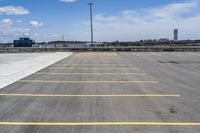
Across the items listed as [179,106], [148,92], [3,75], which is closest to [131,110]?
[179,106]

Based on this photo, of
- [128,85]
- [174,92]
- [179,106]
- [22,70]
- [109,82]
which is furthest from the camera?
[22,70]

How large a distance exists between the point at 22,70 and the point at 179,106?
10.8m

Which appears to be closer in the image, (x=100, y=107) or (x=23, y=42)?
(x=100, y=107)

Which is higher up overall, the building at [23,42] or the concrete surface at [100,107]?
the building at [23,42]

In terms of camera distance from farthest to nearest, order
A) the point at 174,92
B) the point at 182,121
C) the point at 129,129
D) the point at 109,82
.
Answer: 1. the point at 109,82
2. the point at 174,92
3. the point at 182,121
4. the point at 129,129

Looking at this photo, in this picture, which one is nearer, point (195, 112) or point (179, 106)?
point (195, 112)

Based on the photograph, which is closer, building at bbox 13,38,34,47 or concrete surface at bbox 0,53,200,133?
concrete surface at bbox 0,53,200,133

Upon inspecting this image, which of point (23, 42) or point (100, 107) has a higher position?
point (23, 42)

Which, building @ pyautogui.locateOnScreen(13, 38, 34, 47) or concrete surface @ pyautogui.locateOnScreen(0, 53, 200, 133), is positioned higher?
building @ pyautogui.locateOnScreen(13, 38, 34, 47)

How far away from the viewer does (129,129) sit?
Result: 23.6 feet

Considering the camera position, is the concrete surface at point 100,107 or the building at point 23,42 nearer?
the concrete surface at point 100,107

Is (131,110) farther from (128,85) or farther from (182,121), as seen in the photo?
(128,85)

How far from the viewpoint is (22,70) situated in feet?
60.1

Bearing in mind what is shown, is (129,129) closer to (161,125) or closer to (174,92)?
(161,125)
